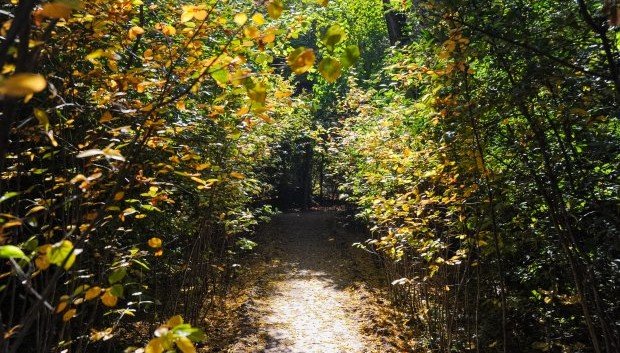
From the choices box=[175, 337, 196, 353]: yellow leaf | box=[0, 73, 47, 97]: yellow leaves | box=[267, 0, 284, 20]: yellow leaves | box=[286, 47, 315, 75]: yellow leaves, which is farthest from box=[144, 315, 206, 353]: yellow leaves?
box=[267, 0, 284, 20]: yellow leaves

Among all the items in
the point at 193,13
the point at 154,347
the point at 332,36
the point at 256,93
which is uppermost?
the point at 193,13

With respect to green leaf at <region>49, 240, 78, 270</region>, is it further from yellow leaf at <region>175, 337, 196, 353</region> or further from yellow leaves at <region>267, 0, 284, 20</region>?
yellow leaves at <region>267, 0, 284, 20</region>

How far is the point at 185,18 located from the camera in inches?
65.3

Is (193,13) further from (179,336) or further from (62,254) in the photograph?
(179,336)

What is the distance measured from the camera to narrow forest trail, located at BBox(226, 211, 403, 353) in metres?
6.10

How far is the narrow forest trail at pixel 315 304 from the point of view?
20.0ft

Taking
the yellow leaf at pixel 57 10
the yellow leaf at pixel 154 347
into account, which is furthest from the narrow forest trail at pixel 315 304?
the yellow leaf at pixel 57 10

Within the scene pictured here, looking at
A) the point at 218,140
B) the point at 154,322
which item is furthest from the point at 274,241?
the point at 218,140

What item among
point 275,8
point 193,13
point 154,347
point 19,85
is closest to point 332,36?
point 275,8

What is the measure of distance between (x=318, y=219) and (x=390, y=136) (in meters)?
12.1

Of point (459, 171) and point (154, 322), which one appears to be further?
point (154, 322)

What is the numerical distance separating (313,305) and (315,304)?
67 mm

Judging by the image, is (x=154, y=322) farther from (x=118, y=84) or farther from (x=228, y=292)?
(x=228, y=292)

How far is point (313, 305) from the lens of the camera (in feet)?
26.4
